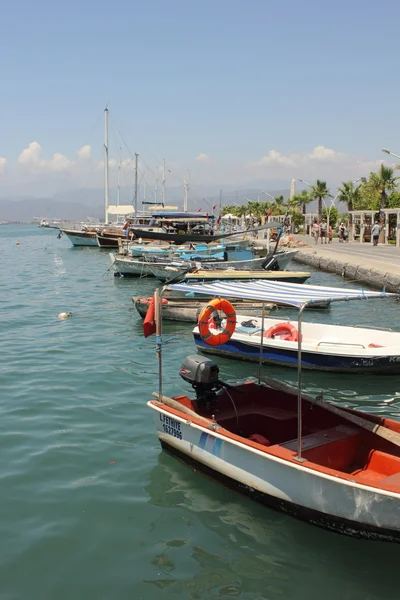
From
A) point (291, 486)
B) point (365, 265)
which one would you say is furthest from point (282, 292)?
point (365, 265)

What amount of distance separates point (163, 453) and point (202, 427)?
1.50 m

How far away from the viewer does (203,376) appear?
848cm

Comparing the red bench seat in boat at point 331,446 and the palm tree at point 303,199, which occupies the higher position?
the palm tree at point 303,199

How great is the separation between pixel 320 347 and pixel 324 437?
5.52 metres

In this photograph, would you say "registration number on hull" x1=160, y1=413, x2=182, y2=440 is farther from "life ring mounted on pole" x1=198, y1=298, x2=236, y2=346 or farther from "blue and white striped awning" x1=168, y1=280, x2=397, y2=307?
"blue and white striped awning" x1=168, y1=280, x2=397, y2=307

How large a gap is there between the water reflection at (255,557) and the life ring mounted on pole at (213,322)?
2.21m

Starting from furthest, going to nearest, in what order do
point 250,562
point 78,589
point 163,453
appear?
point 163,453, point 250,562, point 78,589

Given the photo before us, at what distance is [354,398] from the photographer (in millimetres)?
11828

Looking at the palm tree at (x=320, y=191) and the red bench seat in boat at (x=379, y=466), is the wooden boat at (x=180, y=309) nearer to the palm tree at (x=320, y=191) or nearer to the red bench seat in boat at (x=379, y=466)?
the red bench seat in boat at (x=379, y=466)

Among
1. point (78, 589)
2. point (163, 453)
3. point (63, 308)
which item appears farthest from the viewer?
point (63, 308)

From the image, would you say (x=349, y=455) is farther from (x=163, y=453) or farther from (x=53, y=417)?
(x=53, y=417)

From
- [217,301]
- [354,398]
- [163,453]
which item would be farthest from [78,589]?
[354,398]

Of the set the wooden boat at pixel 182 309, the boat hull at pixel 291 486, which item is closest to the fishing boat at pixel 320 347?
the wooden boat at pixel 182 309

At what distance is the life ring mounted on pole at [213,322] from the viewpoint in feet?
28.3
